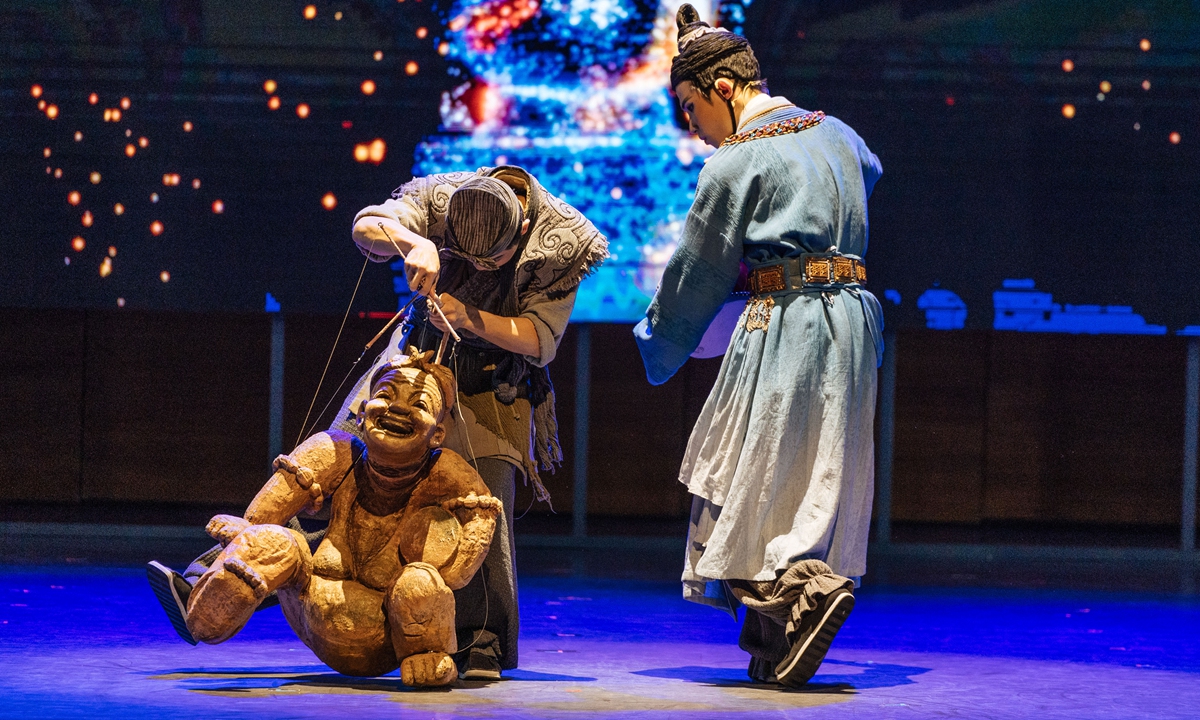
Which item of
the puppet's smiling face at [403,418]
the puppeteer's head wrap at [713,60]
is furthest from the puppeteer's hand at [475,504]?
the puppeteer's head wrap at [713,60]

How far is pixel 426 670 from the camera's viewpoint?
240cm

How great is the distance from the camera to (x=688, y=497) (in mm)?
6184

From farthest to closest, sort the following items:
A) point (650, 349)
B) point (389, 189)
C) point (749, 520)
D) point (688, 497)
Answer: point (688, 497), point (389, 189), point (650, 349), point (749, 520)

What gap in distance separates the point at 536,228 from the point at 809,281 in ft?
1.85

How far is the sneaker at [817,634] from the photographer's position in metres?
2.45

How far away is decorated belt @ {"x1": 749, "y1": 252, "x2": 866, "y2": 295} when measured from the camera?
2.71 m

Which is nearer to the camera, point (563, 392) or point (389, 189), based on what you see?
point (389, 189)

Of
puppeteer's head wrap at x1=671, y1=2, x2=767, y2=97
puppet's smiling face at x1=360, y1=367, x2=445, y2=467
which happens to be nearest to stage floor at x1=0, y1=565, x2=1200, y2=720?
puppet's smiling face at x1=360, y1=367, x2=445, y2=467

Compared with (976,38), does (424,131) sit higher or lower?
lower

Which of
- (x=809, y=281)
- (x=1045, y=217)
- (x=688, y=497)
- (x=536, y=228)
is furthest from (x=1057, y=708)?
(x=688, y=497)

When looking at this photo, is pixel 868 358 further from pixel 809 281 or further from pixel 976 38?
pixel 976 38

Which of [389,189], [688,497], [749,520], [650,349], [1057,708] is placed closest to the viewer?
[1057,708]

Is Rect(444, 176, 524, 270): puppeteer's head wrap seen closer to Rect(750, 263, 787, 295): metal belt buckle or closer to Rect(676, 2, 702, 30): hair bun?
Rect(750, 263, 787, 295): metal belt buckle

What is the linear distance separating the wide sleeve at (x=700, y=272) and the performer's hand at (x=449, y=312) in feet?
1.46
